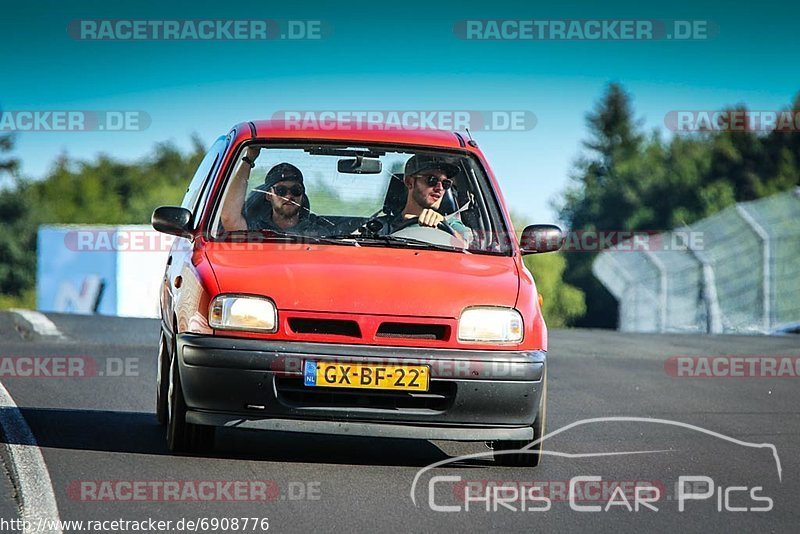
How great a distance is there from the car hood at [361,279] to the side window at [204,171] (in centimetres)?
114

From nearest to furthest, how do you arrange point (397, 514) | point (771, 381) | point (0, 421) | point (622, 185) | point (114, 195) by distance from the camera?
point (397, 514), point (0, 421), point (771, 381), point (622, 185), point (114, 195)

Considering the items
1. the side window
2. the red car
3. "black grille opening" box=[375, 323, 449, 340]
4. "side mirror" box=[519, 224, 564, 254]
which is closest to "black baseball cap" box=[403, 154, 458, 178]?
the red car

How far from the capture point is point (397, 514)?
20.5 feet

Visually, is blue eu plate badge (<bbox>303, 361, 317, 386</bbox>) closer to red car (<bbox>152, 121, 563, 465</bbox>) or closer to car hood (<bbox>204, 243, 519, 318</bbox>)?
red car (<bbox>152, 121, 563, 465</bbox>)

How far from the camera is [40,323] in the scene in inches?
679

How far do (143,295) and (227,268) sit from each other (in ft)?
64.3

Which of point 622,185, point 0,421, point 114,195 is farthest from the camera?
point 114,195

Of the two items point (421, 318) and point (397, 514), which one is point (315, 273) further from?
point (397, 514)

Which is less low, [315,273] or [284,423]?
[315,273]

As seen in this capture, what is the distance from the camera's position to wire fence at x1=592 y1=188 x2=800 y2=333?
22.2 metres

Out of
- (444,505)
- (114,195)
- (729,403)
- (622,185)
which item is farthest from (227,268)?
(114,195)

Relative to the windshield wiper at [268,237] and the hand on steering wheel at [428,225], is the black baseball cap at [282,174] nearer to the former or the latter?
the windshield wiper at [268,237]

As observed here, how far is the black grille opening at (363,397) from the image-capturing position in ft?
23.6

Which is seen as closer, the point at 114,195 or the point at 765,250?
the point at 765,250
